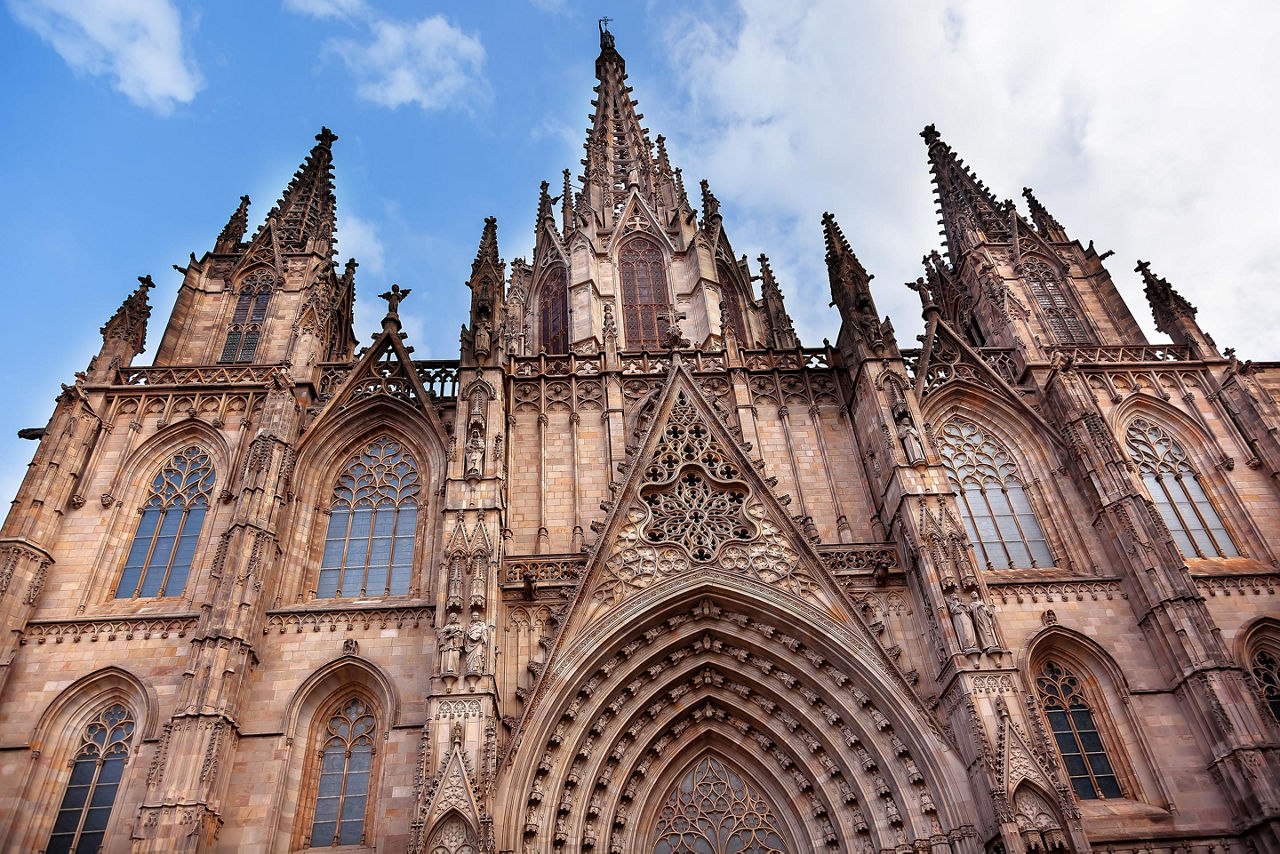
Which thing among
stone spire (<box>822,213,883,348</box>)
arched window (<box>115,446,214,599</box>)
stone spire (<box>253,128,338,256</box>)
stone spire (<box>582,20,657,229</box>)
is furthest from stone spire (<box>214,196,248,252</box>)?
stone spire (<box>822,213,883,348</box>)

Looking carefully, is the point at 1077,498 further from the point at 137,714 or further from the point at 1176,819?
the point at 137,714

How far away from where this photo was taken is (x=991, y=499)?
20578mm

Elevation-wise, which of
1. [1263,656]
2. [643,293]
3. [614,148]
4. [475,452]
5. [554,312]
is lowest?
[1263,656]

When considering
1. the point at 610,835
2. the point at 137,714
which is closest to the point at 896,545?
the point at 610,835

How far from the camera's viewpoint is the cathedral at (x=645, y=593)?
603 inches

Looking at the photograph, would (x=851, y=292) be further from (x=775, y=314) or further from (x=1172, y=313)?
(x=1172, y=313)

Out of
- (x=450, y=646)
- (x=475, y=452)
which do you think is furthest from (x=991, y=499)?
(x=450, y=646)

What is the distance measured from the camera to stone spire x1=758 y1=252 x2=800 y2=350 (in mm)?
24781

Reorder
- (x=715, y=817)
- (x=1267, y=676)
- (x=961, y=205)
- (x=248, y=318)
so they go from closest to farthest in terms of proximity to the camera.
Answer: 1. (x=715, y=817)
2. (x=1267, y=676)
3. (x=248, y=318)
4. (x=961, y=205)

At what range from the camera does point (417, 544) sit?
19328 millimetres

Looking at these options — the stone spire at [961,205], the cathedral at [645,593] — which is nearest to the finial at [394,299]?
the cathedral at [645,593]

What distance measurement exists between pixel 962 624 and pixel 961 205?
18037 mm

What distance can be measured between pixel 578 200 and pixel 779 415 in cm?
1387

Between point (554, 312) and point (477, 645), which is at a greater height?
point (554, 312)
